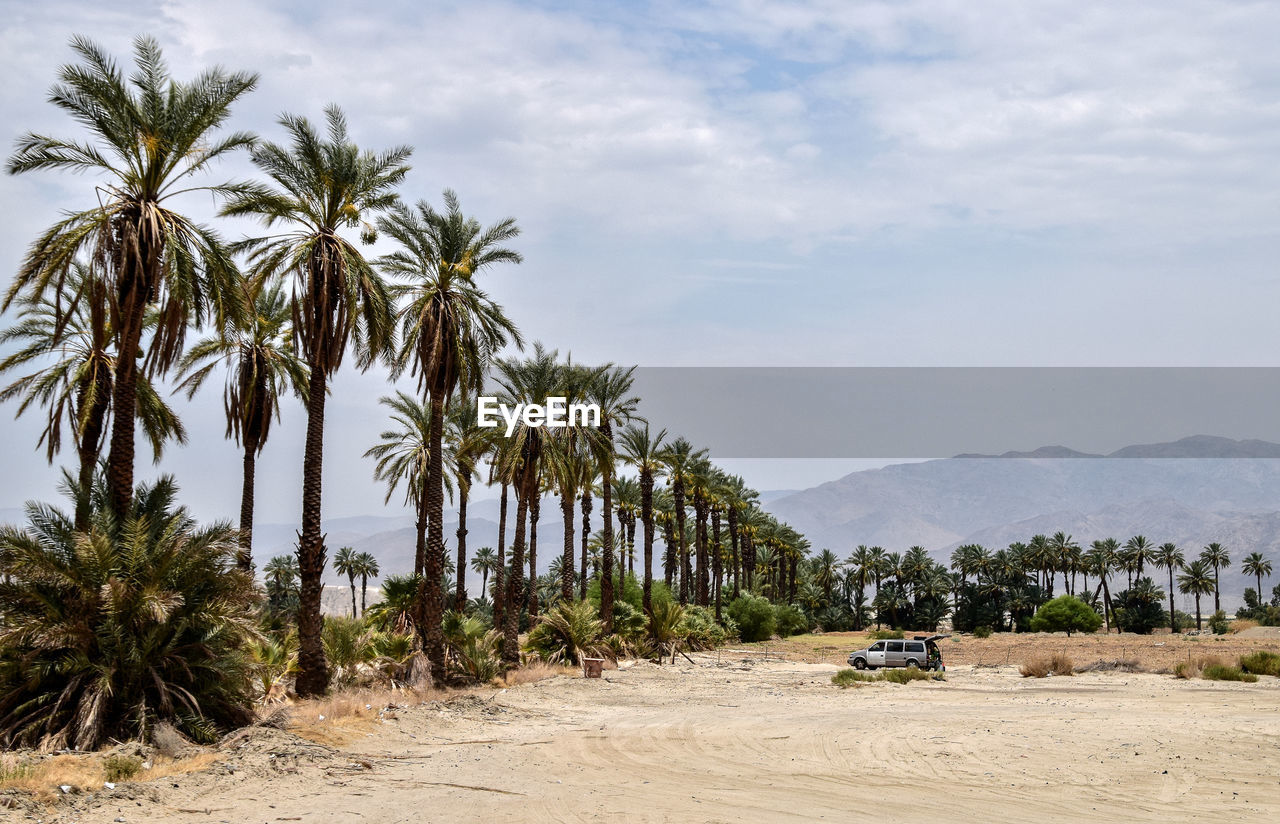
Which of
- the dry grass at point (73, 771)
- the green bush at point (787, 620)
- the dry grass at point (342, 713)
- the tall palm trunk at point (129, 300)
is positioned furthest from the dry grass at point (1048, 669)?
the green bush at point (787, 620)

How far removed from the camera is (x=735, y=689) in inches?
1359

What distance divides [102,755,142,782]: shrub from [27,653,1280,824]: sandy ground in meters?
0.85

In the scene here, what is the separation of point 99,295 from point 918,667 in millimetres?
35175

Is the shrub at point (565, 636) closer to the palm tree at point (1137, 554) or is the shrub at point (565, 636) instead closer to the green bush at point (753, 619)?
the green bush at point (753, 619)

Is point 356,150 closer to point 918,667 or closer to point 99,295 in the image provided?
point 99,295

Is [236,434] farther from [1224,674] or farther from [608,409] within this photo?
[1224,674]

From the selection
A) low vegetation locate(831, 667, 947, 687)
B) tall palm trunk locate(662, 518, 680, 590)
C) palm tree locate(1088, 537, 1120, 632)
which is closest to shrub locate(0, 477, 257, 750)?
low vegetation locate(831, 667, 947, 687)

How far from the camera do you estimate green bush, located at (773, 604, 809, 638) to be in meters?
86.5

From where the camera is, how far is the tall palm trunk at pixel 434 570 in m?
28.8

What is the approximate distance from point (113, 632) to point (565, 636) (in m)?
23.3

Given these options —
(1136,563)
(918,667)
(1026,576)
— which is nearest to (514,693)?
(918,667)

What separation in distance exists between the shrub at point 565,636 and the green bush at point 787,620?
45.0 meters

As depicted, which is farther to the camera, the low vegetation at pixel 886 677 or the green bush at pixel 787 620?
the green bush at pixel 787 620

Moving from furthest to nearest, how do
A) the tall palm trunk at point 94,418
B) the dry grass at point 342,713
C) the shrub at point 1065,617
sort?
the shrub at point 1065,617 → the tall palm trunk at point 94,418 → the dry grass at point 342,713
